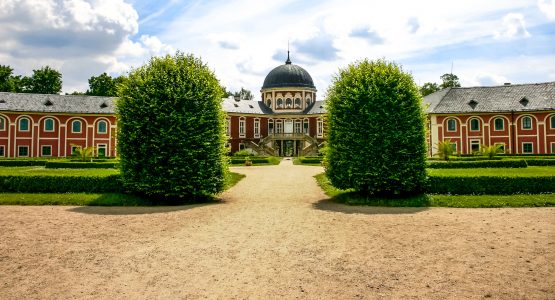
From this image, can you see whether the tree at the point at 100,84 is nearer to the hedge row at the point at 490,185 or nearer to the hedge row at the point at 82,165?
the hedge row at the point at 82,165

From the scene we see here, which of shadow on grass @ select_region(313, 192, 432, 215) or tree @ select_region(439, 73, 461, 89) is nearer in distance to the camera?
shadow on grass @ select_region(313, 192, 432, 215)

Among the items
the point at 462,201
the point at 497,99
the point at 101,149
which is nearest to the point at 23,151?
the point at 101,149

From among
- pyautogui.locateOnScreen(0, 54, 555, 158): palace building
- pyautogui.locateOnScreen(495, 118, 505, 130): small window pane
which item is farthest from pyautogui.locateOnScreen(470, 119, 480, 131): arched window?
pyautogui.locateOnScreen(495, 118, 505, 130): small window pane

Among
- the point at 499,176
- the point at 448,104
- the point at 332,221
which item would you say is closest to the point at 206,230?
the point at 332,221

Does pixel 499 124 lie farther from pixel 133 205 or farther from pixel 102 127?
pixel 102 127

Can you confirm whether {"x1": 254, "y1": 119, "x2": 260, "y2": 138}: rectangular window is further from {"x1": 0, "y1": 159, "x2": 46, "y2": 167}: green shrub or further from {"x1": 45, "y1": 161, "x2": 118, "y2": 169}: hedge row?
{"x1": 45, "y1": 161, "x2": 118, "y2": 169}: hedge row

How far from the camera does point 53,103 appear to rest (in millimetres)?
49031

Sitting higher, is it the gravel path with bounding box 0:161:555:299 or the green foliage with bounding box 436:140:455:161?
the green foliage with bounding box 436:140:455:161

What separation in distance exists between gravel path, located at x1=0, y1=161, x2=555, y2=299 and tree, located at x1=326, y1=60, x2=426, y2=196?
258cm

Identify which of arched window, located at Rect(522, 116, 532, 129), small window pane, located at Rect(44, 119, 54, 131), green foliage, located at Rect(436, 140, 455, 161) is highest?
small window pane, located at Rect(44, 119, 54, 131)

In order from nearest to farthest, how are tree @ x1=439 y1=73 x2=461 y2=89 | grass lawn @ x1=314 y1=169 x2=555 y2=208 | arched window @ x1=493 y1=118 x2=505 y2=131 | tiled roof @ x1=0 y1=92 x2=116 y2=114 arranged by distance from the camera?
grass lawn @ x1=314 y1=169 x2=555 y2=208, arched window @ x1=493 y1=118 x2=505 y2=131, tiled roof @ x1=0 y1=92 x2=116 y2=114, tree @ x1=439 y1=73 x2=461 y2=89

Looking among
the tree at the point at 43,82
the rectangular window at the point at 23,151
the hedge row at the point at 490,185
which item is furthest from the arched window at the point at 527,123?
the tree at the point at 43,82

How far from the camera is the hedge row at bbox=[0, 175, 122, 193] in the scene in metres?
17.6

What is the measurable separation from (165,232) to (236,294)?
197 inches
